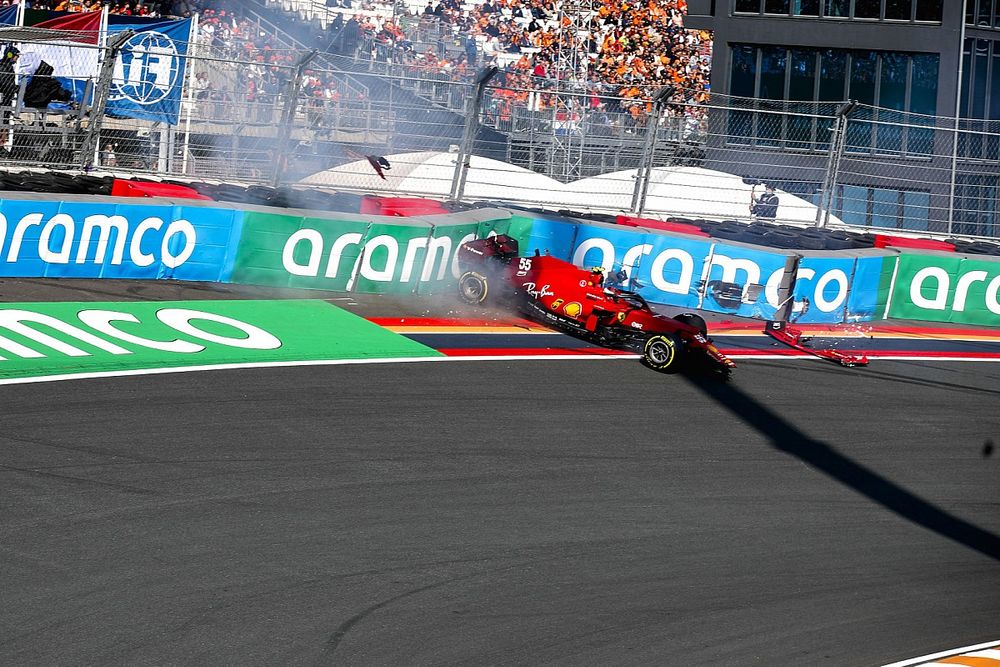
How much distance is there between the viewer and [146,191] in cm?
1355

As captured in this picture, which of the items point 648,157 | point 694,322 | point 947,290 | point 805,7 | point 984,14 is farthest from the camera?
point 984,14

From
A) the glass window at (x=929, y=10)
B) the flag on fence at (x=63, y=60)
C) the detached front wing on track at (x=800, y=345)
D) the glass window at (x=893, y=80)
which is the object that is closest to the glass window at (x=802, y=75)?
the glass window at (x=893, y=80)

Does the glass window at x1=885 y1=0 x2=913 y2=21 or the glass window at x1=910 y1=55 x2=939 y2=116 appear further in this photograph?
the glass window at x1=910 y1=55 x2=939 y2=116

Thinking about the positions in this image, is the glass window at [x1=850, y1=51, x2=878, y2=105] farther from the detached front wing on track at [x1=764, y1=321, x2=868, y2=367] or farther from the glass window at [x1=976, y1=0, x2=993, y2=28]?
the detached front wing on track at [x1=764, y1=321, x2=868, y2=367]

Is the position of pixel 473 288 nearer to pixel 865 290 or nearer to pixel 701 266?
pixel 701 266

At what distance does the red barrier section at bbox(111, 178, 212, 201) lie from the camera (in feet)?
44.2

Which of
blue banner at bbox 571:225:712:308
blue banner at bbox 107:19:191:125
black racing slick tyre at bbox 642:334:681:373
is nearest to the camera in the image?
black racing slick tyre at bbox 642:334:681:373

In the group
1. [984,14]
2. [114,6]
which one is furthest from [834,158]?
[114,6]

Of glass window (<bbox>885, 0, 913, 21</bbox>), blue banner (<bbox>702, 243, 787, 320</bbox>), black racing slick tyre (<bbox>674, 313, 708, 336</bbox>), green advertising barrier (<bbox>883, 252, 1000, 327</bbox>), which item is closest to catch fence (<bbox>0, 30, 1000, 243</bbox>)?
green advertising barrier (<bbox>883, 252, 1000, 327</bbox>)

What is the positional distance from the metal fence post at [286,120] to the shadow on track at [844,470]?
676 centimetres

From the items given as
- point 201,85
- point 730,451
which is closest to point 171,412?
point 730,451

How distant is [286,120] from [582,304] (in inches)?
215

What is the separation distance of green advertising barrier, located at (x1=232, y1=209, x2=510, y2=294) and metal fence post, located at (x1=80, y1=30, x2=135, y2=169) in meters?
3.17

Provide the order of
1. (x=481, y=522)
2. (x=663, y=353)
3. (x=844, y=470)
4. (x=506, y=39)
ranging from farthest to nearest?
(x=506, y=39) → (x=663, y=353) → (x=844, y=470) → (x=481, y=522)
